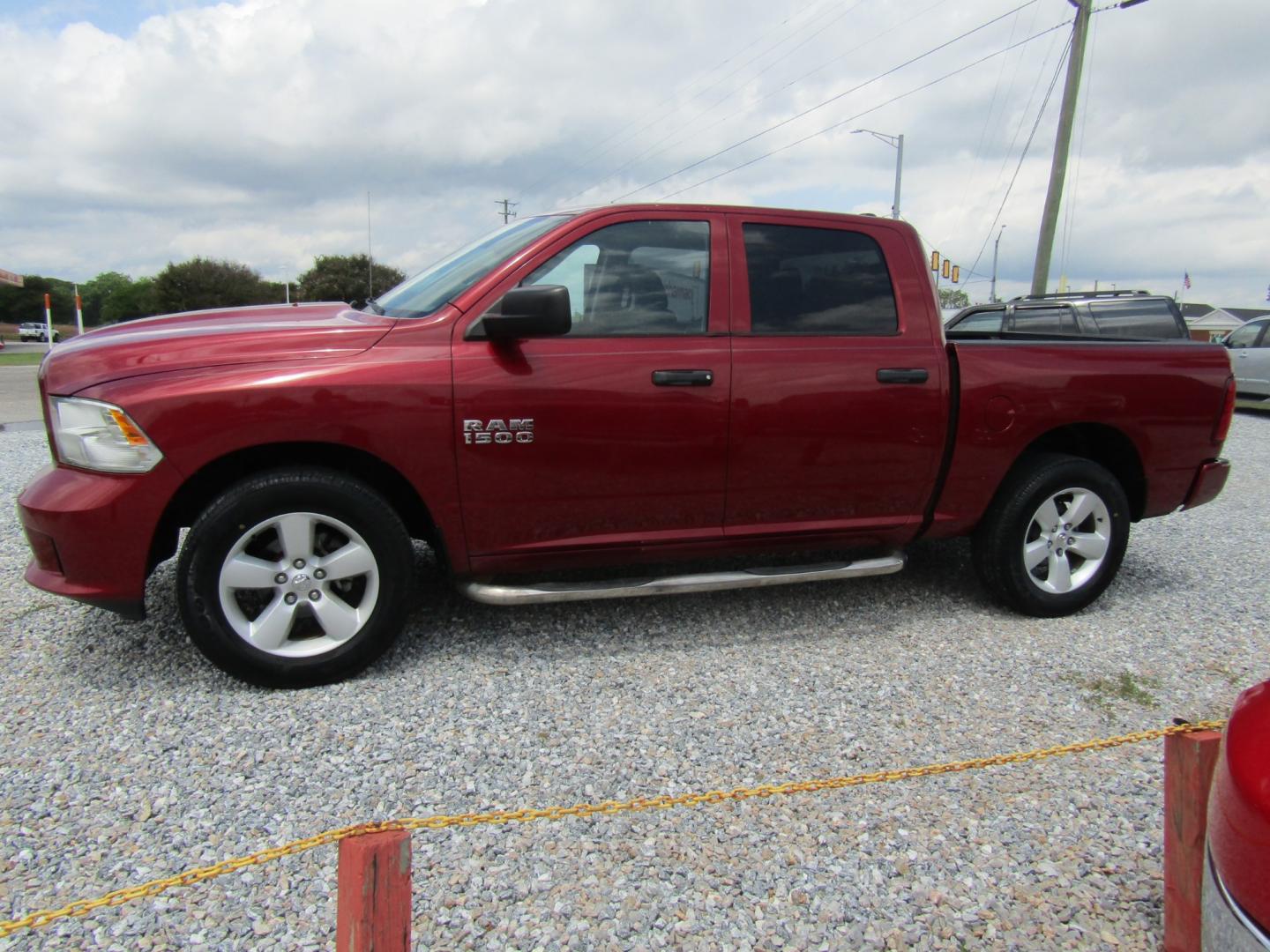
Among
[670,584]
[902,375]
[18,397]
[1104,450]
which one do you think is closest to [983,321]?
[1104,450]

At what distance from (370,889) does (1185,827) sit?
1.66 meters

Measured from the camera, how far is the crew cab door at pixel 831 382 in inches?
138

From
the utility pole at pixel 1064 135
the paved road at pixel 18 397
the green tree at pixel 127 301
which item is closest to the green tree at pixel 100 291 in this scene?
the green tree at pixel 127 301

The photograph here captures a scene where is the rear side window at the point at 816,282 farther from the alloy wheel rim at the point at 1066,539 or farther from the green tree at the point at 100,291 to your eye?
the green tree at the point at 100,291

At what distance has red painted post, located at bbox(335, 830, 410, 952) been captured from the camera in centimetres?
144

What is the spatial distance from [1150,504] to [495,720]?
3.32 m

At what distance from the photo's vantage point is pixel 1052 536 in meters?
4.04

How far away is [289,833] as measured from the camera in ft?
7.86

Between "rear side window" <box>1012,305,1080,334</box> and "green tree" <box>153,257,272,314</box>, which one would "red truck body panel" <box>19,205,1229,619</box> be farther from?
"green tree" <box>153,257,272,314</box>

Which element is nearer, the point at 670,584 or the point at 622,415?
the point at 622,415

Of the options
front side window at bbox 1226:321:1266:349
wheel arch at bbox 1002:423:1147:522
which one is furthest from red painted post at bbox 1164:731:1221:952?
front side window at bbox 1226:321:1266:349

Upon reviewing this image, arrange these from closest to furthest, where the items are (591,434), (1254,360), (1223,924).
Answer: (1223,924) < (591,434) < (1254,360)

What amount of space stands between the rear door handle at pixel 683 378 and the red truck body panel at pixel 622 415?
0.02 meters

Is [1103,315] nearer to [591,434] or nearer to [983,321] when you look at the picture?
[983,321]
